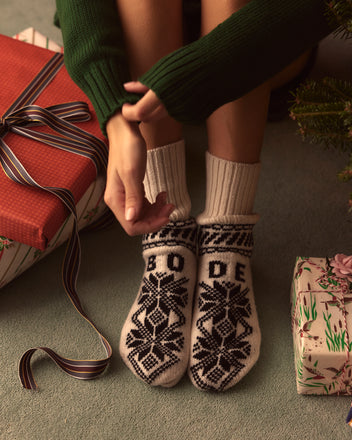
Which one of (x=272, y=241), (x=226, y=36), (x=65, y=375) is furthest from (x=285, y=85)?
(x=65, y=375)

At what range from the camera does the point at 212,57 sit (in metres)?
0.62

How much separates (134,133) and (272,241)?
16.3 inches

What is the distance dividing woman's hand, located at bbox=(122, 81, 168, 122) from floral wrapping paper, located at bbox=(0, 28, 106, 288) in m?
0.26

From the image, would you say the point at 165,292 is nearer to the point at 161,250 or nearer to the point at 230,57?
the point at 161,250

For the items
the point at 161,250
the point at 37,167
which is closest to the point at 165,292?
the point at 161,250

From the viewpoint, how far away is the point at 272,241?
38.6 inches

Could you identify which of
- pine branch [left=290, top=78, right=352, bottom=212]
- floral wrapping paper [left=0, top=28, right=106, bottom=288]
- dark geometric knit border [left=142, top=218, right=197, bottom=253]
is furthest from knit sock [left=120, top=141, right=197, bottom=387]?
pine branch [left=290, top=78, right=352, bottom=212]

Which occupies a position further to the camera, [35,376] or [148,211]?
[35,376]

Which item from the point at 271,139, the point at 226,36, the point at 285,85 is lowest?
the point at 271,139

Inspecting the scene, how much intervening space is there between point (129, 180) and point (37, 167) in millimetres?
243

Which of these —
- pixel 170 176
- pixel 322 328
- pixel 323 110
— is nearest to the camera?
pixel 323 110

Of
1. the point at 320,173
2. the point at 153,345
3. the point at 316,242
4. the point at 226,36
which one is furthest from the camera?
the point at 320,173

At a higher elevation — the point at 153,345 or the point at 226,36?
the point at 226,36

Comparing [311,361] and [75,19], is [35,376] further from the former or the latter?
[75,19]
